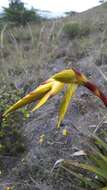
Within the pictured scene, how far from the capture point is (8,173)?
4238 millimetres

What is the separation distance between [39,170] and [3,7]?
1120 cm

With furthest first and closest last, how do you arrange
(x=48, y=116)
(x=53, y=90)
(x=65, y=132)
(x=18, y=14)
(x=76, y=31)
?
(x=18, y=14) → (x=76, y=31) → (x=48, y=116) → (x=65, y=132) → (x=53, y=90)

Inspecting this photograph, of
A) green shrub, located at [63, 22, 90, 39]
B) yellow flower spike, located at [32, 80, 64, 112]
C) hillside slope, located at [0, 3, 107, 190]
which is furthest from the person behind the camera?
green shrub, located at [63, 22, 90, 39]

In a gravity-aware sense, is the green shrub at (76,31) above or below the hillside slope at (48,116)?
above

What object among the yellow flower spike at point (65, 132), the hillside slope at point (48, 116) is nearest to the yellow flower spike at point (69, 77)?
the hillside slope at point (48, 116)

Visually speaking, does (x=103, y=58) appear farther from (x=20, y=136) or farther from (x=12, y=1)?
(x=12, y=1)

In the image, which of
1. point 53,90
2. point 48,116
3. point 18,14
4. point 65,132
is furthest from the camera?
point 18,14

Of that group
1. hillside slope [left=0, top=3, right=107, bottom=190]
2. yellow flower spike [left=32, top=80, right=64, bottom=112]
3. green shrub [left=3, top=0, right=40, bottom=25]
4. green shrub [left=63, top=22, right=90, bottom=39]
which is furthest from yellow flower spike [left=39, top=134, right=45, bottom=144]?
green shrub [left=3, top=0, right=40, bottom=25]

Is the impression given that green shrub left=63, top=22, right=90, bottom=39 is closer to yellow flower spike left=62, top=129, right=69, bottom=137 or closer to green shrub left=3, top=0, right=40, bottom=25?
green shrub left=3, top=0, right=40, bottom=25

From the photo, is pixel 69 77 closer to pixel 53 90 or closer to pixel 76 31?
pixel 53 90

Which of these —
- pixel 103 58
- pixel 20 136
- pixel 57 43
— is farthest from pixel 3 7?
pixel 20 136

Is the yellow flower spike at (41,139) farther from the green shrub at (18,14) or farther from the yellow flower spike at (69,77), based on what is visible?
the green shrub at (18,14)

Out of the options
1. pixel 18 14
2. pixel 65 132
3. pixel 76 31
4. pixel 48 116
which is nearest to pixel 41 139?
pixel 65 132

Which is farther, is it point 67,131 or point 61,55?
point 61,55
